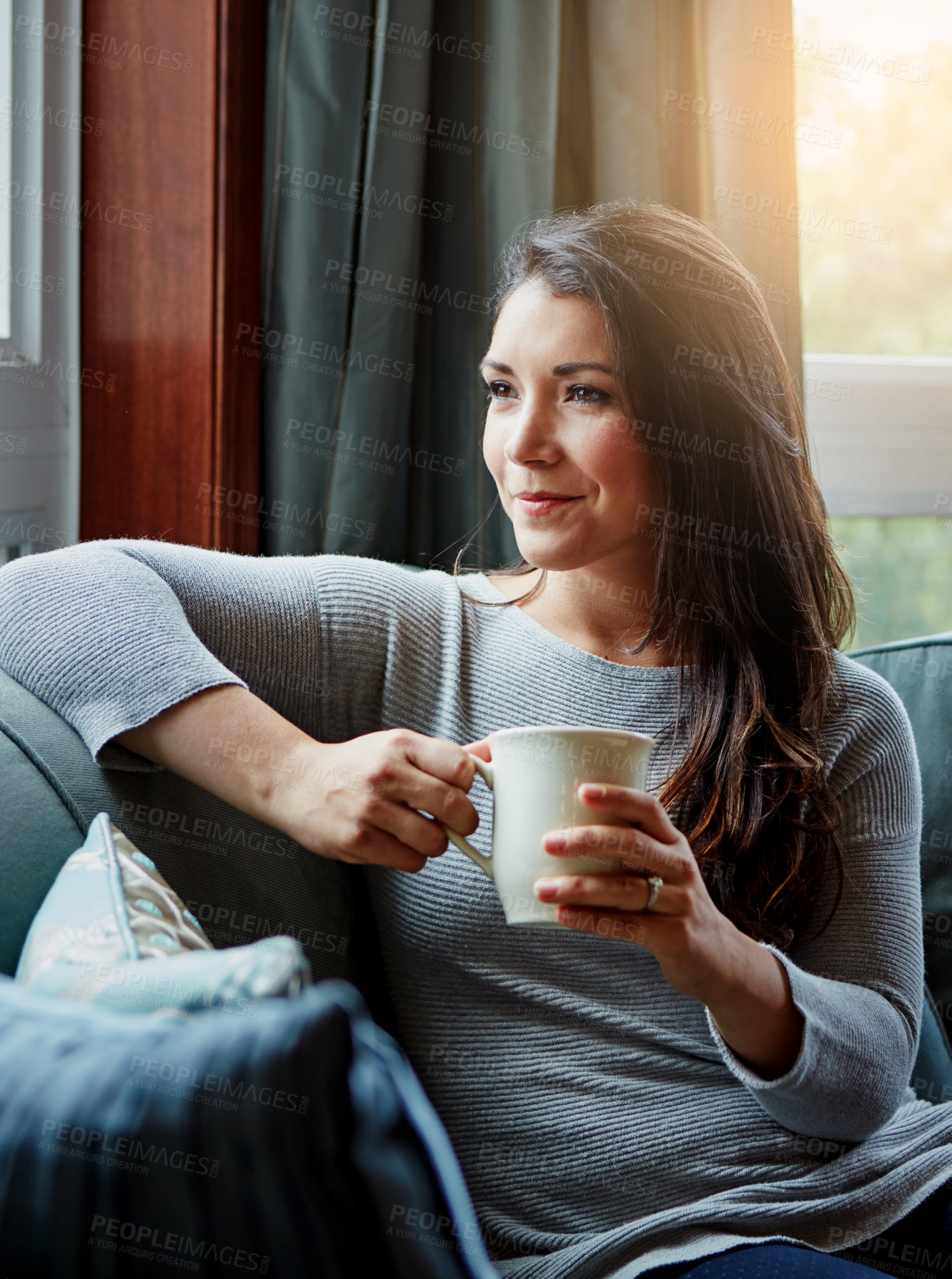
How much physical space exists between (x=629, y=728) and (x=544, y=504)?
23 cm

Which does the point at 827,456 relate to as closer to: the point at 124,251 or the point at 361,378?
the point at 361,378

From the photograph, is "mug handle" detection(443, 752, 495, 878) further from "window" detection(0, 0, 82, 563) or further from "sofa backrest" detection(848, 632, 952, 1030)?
"window" detection(0, 0, 82, 563)

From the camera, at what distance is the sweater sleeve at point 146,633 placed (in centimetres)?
90

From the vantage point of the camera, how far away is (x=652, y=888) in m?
0.75

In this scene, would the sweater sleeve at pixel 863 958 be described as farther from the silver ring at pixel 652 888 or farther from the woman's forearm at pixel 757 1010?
the silver ring at pixel 652 888

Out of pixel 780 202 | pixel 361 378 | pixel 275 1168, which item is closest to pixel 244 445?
pixel 361 378

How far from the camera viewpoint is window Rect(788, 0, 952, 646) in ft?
6.88

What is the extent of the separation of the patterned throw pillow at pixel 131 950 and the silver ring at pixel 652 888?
0.26m

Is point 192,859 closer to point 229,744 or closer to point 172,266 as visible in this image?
point 229,744

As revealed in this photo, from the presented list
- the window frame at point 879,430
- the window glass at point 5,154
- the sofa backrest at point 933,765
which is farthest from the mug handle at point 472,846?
the window frame at point 879,430

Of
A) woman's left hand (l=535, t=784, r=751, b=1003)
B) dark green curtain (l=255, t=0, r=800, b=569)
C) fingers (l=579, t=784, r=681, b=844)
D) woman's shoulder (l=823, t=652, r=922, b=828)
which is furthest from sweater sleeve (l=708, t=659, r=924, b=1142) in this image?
dark green curtain (l=255, t=0, r=800, b=569)

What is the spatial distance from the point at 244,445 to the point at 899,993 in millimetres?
1131

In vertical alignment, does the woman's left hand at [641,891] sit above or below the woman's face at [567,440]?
below

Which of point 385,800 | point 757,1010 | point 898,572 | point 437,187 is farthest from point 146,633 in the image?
point 898,572
